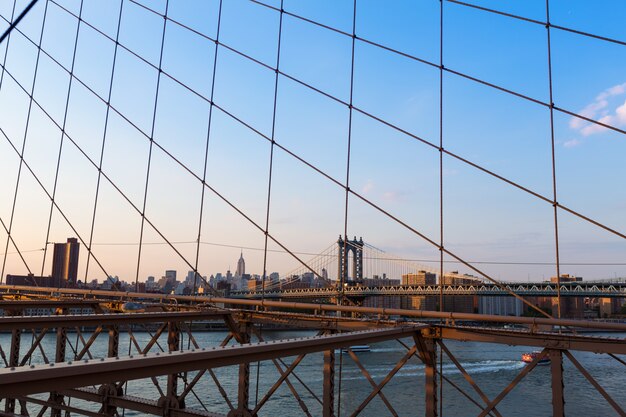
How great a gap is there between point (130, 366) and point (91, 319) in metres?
3.70

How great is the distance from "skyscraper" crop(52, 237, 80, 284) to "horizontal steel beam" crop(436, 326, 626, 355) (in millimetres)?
26071

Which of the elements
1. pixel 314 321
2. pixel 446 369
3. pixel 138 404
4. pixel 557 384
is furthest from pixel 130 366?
pixel 446 369

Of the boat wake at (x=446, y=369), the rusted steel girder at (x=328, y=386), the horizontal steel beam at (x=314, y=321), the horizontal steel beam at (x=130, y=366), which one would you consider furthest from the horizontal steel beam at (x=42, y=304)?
the boat wake at (x=446, y=369)

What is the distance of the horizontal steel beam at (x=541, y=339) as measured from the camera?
16.8 ft

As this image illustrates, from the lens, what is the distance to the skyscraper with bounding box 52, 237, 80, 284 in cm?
2855

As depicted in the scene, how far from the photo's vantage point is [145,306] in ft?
32.8

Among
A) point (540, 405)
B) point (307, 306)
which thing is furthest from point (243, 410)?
point (540, 405)

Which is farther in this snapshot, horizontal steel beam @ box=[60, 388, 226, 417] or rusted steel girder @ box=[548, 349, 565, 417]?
horizontal steel beam @ box=[60, 388, 226, 417]

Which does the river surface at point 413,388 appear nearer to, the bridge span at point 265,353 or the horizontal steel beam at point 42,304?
the horizontal steel beam at point 42,304

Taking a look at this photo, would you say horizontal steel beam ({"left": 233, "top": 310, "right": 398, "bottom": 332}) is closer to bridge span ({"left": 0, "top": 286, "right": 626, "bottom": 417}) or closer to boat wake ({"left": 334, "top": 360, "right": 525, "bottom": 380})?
bridge span ({"left": 0, "top": 286, "right": 626, "bottom": 417})

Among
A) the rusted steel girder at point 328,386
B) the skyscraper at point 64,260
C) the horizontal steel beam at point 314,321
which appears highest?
the skyscraper at point 64,260

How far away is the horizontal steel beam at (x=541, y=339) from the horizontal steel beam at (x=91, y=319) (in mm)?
3474

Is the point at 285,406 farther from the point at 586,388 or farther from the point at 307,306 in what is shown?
the point at 307,306

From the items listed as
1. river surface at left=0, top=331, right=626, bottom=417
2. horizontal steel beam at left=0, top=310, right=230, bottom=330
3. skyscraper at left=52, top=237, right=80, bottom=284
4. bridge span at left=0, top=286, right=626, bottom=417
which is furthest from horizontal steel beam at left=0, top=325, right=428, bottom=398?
skyscraper at left=52, top=237, right=80, bottom=284
